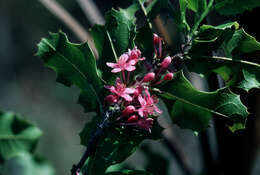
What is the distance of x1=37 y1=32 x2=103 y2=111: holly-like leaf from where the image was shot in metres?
1.04

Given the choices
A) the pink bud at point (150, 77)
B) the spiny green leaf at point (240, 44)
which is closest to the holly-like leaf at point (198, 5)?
the spiny green leaf at point (240, 44)

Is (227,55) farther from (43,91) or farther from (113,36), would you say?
(43,91)

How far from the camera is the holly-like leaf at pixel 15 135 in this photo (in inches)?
55.1

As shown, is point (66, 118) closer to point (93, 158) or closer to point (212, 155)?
point (212, 155)

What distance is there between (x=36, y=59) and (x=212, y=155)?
4.16 metres

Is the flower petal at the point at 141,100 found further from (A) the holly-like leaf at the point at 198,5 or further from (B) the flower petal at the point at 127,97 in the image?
(A) the holly-like leaf at the point at 198,5

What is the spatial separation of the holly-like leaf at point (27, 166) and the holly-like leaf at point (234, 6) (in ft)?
3.11

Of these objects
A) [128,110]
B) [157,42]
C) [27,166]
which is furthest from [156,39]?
[27,166]

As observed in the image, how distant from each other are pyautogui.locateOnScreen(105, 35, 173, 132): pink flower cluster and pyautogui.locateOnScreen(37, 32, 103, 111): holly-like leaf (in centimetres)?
7

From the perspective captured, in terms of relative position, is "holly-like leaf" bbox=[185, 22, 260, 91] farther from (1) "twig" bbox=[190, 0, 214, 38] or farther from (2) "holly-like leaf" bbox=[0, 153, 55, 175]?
(2) "holly-like leaf" bbox=[0, 153, 55, 175]

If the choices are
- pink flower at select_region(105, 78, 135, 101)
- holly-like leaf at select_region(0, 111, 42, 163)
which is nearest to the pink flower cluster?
pink flower at select_region(105, 78, 135, 101)

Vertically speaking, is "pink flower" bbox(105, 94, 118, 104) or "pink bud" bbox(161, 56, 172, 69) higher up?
"pink bud" bbox(161, 56, 172, 69)

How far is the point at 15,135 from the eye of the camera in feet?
4.61

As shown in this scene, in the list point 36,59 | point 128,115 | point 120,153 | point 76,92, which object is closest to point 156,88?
point 128,115
